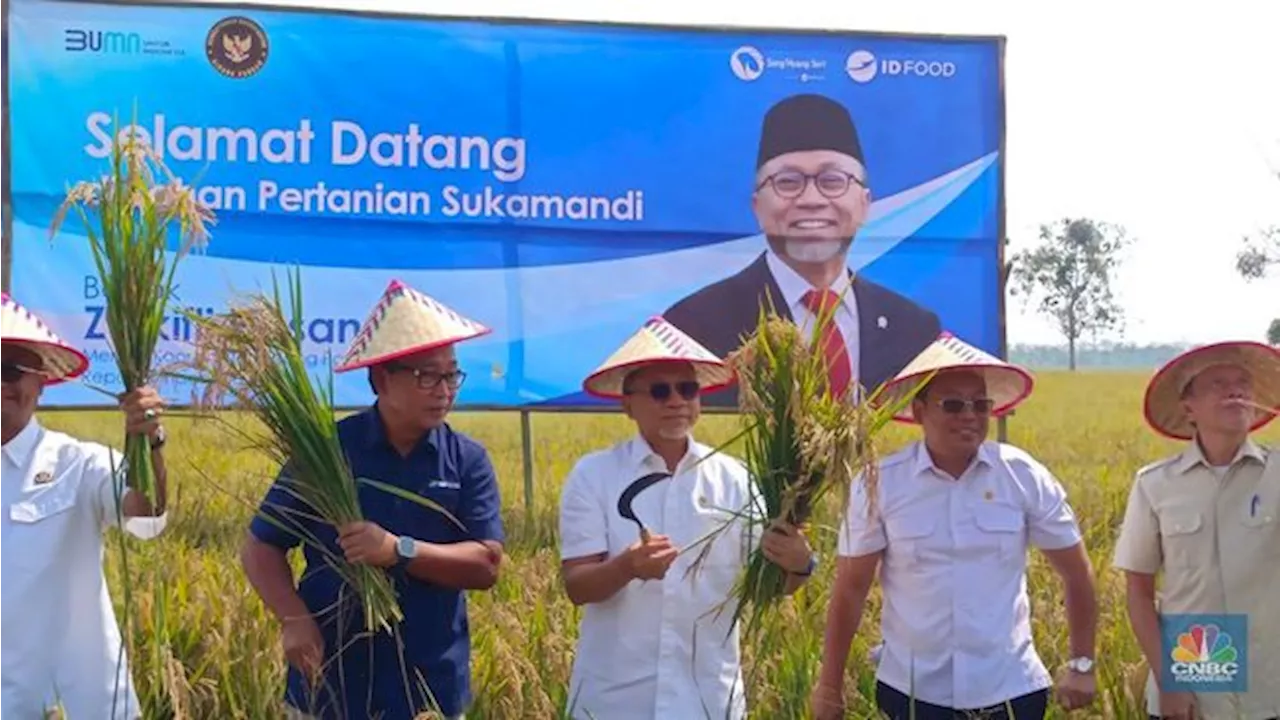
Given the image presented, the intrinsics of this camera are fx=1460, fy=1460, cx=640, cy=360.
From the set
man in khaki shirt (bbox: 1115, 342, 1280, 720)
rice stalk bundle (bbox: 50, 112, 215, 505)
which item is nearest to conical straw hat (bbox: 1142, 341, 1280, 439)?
man in khaki shirt (bbox: 1115, 342, 1280, 720)

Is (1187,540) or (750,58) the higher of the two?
(750,58)

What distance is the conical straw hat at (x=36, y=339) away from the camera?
366 centimetres

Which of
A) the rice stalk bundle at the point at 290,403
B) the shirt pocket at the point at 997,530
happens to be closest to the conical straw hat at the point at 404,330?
the rice stalk bundle at the point at 290,403

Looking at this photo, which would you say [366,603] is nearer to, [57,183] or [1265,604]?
[1265,604]

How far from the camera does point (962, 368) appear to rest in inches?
157

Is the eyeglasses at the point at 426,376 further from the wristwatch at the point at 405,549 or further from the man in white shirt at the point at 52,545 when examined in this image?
the man in white shirt at the point at 52,545

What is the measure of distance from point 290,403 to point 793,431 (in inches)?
47.5

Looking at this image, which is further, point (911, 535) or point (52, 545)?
point (911, 535)

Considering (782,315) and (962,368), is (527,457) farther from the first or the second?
(962,368)

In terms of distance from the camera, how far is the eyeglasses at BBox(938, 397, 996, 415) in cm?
399

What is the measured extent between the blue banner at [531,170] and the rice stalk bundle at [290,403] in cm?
423

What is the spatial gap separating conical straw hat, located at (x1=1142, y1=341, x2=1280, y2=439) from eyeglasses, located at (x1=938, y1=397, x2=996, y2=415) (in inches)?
20.2

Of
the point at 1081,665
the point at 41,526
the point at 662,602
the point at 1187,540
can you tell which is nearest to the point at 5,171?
the point at 41,526

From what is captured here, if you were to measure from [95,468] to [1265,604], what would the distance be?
3097 millimetres
